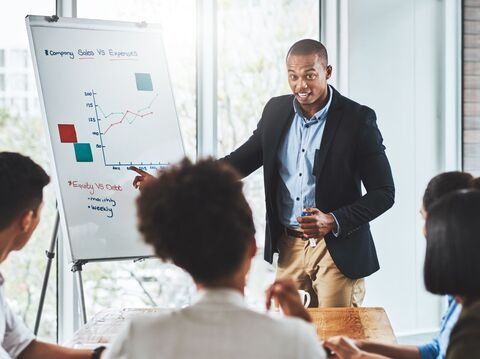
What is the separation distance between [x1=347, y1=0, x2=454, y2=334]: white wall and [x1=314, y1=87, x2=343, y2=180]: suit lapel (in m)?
1.22

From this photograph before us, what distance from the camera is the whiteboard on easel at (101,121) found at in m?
2.81

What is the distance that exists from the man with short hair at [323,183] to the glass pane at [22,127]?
1.34 m

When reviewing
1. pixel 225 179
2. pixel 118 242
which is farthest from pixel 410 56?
pixel 225 179

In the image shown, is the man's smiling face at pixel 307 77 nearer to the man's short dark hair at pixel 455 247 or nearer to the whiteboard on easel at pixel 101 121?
the whiteboard on easel at pixel 101 121

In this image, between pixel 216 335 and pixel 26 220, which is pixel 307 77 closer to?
pixel 26 220

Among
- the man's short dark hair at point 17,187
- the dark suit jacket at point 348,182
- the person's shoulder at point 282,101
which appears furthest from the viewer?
the person's shoulder at point 282,101

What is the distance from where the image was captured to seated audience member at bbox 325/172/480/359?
154 centimetres

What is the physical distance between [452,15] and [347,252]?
7.37 feet

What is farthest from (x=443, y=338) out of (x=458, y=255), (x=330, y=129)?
(x=330, y=129)

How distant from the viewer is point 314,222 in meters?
2.50

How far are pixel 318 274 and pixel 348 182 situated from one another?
388mm

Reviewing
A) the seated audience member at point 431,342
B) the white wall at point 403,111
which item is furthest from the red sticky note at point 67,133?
the white wall at point 403,111

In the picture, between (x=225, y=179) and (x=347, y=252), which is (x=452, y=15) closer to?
(x=347, y=252)

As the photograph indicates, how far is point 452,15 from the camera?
13.8 ft
